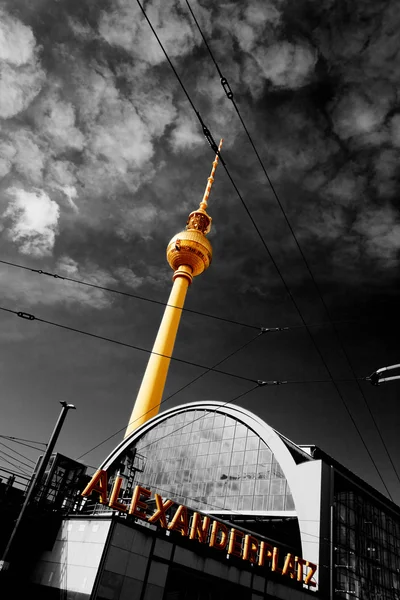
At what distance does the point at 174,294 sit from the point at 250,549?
44061 millimetres

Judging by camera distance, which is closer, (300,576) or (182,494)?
(300,576)

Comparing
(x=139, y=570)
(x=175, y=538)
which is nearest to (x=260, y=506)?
(x=175, y=538)

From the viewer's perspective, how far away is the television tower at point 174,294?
50.9 meters

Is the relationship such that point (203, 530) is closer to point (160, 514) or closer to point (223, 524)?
point (223, 524)

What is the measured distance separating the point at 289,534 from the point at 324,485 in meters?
8.41

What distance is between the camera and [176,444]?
35.2 meters

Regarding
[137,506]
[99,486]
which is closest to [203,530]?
[137,506]

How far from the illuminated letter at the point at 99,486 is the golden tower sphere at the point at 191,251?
4825 cm

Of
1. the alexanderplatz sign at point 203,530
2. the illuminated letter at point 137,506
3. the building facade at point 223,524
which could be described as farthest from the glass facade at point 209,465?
the illuminated letter at point 137,506

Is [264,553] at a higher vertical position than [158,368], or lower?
lower

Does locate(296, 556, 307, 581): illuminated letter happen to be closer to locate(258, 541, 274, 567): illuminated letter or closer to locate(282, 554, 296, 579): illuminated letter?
locate(282, 554, 296, 579): illuminated letter

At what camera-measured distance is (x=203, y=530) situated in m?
20.1

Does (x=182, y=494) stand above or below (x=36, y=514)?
above

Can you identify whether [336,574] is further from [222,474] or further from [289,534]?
[222,474]
